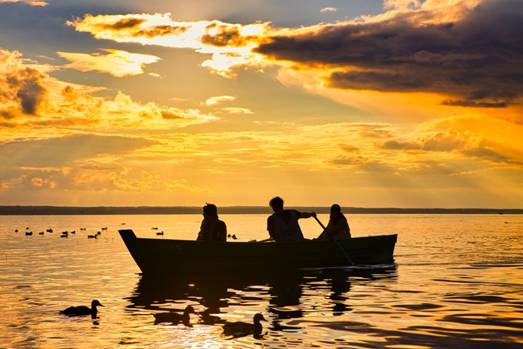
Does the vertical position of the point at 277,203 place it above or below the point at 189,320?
above

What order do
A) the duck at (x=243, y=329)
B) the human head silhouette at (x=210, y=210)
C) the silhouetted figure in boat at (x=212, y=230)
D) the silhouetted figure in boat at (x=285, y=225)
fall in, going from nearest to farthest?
the duck at (x=243, y=329), the human head silhouette at (x=210, y=210), the silhouetted figure in boat at (x=212, y=230), the silhouetted figure in boat at (x=285, y=225)

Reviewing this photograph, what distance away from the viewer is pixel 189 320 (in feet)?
59.1

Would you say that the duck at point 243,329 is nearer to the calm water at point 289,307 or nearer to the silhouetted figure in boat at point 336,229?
the calm water at point 289,307

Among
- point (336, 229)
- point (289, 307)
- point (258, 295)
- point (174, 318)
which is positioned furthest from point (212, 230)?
point (174, 318)

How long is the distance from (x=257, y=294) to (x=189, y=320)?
242 inches

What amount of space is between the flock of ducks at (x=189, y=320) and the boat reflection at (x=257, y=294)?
0.45 metres

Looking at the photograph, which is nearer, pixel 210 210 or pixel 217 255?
pixel 210 210

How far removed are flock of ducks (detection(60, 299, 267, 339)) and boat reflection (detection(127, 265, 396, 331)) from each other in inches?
17.8

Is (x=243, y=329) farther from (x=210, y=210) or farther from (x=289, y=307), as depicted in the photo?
(x=210, y=210)

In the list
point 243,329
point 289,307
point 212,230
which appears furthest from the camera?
point 212,230

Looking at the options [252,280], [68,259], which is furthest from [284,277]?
[68,259]

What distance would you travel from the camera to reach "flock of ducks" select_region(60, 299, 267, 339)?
15930 mm

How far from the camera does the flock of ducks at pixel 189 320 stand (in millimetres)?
15930

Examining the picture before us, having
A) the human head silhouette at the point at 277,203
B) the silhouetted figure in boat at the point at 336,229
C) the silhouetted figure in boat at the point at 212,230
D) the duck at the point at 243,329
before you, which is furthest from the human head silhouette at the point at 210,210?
the duck at the point at 243,329
